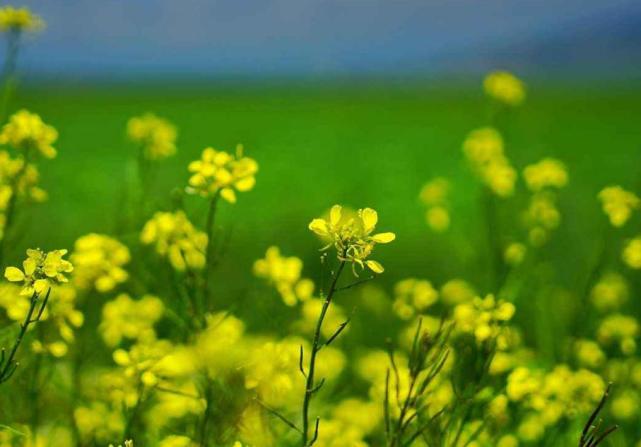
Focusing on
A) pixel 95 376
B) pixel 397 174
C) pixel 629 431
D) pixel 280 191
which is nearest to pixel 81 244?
pixel 95 376

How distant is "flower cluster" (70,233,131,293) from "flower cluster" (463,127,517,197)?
1.41 m

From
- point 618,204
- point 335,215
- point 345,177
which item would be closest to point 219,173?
point 335,215

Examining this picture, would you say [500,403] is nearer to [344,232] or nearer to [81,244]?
[344,232]

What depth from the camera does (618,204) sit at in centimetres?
259

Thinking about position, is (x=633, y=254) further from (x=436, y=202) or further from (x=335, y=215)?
(x=335, y=215)

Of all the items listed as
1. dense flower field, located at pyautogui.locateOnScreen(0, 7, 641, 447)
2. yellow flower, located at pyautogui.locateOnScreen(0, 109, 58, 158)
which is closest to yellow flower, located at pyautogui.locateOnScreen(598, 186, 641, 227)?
dense flower field, located at pyautogui.locateOnScreen(0, 7, 641, 447)

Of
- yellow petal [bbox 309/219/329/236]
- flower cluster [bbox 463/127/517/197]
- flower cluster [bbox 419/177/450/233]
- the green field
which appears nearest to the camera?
yellow petal [bbox 309/219/329/236]

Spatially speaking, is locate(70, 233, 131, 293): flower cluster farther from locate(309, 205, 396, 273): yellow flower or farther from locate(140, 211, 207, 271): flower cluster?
locate(309, 205, 396, 273): yellow flower

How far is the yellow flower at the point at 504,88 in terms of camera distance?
3.48 meters

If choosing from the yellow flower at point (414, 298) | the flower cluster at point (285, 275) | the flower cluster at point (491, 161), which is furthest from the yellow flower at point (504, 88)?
the flower cluster at point (285, 275)

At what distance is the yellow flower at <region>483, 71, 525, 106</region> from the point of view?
3484 millimetres

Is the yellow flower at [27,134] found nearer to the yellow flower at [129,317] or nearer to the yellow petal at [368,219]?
the yellow flower at [129,317]

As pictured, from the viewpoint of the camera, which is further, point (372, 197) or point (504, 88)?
point (372, 197)

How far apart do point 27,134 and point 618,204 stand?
1615 millimetres
